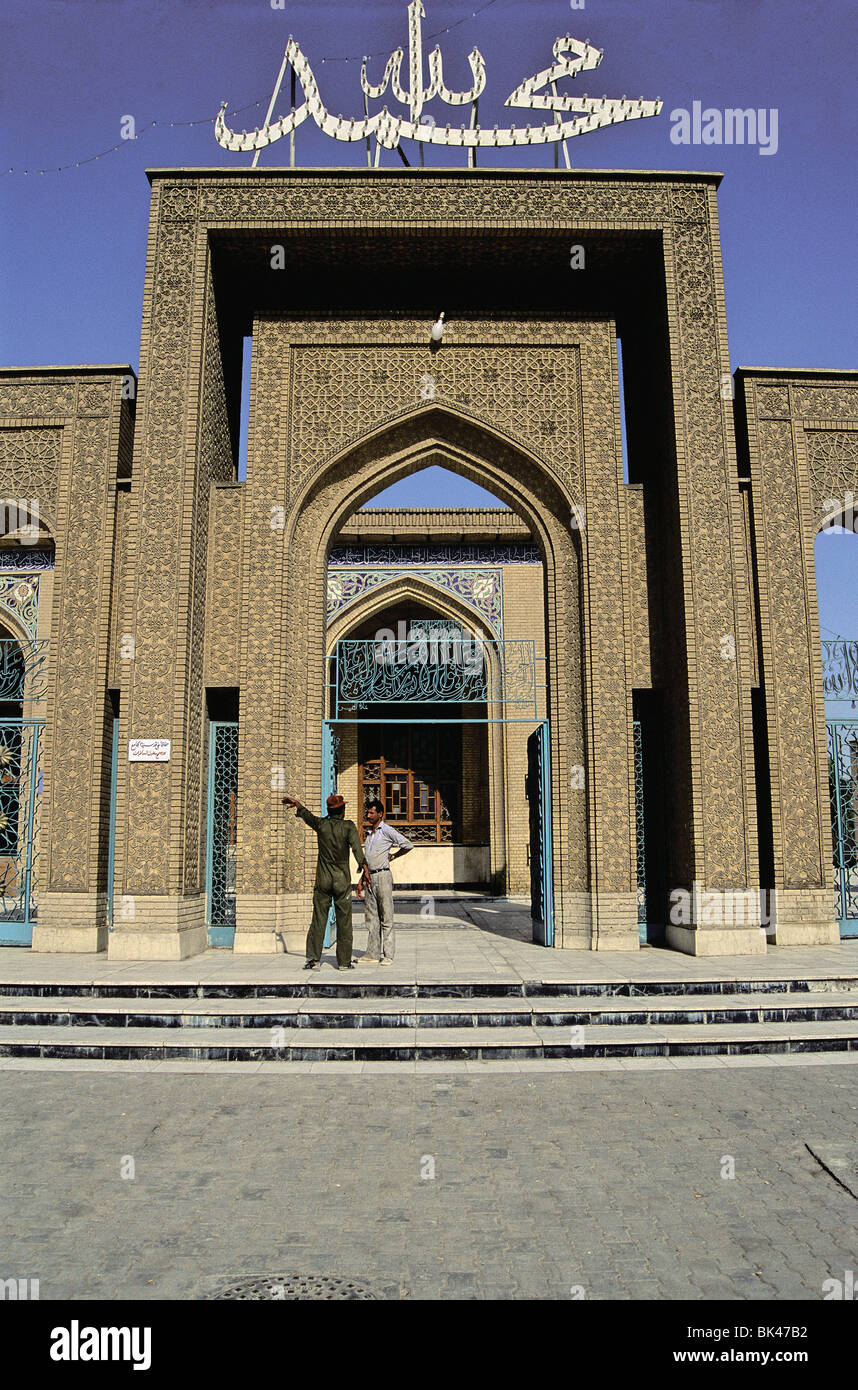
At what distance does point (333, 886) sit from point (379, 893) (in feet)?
1.87

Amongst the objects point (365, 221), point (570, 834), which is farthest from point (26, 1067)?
point (365, 221)

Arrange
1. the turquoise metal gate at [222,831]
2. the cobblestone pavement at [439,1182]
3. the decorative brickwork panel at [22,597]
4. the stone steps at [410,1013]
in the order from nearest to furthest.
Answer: the cobblestone pavement at [439,1182]
the stone steps at [410,1013]
the turquoise metal gate at [222,831]
the decorative brickwork panel at [22,597]

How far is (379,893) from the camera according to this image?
807cm

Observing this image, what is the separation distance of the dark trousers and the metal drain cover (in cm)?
473

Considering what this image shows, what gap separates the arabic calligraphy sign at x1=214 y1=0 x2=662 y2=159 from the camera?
9.54 m

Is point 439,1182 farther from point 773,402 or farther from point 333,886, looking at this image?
point 773,402

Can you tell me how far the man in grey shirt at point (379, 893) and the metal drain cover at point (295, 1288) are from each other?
5072 millimetres

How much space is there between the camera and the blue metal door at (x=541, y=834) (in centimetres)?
944

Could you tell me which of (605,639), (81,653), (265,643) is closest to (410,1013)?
(265,643)

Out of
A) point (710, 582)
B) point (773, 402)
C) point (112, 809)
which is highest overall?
point (773, 402)

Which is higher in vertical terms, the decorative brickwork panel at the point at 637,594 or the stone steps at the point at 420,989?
the decorative brickwork panel at the point at 637,594

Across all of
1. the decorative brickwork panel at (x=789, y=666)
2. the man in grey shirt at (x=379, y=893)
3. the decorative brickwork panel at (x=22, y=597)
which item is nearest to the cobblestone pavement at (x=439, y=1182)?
the man in grey shirt at (x=379, y=893)

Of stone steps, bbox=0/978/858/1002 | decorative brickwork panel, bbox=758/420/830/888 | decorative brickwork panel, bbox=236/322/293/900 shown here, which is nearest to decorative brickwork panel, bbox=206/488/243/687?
decorative brickwork panel, bbox=236/322/293/900

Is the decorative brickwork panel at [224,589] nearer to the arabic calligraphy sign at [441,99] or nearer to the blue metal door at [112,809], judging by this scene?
the blue metal door at [112,809]
